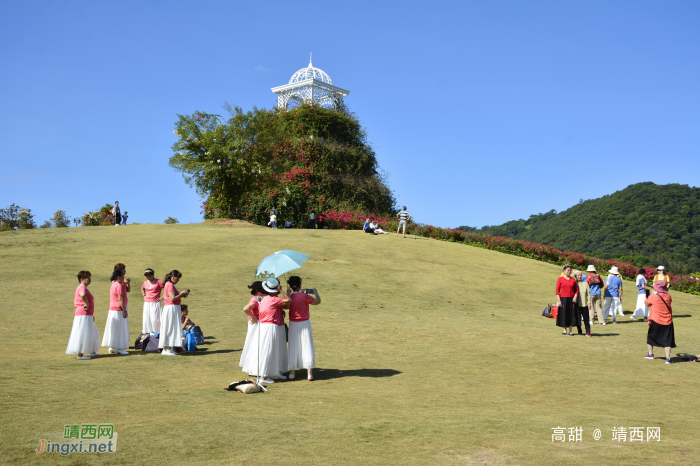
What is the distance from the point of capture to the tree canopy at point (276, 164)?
3862 cm

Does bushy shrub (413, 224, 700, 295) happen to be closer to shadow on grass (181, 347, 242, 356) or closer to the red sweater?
the red sweater

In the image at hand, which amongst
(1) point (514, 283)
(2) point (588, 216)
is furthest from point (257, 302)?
(2) point (588, 216)

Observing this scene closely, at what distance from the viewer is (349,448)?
5.39 m

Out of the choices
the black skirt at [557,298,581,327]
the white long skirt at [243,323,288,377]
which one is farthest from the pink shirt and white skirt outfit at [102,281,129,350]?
the black skirt at [557,298,581,327]

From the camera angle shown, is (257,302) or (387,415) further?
(257,302)

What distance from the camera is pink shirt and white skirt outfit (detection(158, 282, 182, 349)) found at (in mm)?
10797

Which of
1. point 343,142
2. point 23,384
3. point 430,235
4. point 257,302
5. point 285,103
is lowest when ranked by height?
point 23,384

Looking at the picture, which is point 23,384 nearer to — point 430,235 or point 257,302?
point 257,302

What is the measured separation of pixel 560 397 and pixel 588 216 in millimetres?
62228

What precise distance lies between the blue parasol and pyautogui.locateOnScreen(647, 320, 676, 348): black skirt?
763 centimetres

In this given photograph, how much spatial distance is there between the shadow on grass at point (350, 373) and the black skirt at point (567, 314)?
6.86 meters

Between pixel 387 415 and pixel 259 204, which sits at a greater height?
pixel 259 204

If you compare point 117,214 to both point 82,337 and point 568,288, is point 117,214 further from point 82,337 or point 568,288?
point 568,288

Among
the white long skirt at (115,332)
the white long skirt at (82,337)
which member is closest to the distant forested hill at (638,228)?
the white long skirt at (115,332)
